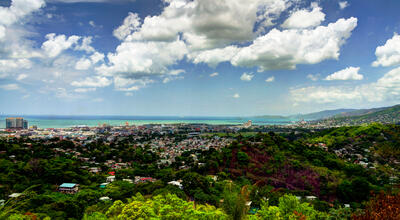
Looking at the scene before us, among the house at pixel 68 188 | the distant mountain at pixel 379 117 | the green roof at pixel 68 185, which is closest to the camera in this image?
the house at pixel 68 188

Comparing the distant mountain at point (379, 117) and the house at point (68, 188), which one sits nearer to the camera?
the house at point (68, 188)

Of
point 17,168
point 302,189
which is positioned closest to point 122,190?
point 17,168

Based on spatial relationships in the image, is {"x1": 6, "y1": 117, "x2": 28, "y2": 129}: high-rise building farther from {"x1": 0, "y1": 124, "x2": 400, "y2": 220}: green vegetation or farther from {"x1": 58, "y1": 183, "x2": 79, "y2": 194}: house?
{"x1": 58, "y1": 183, "x2": 79, "y2": 194}: house

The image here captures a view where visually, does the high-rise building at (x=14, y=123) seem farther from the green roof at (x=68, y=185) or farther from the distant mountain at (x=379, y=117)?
the distant mountain at (x=379, y=117)

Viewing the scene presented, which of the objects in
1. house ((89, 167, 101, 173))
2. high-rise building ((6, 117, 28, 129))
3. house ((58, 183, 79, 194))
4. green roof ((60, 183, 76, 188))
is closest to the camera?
house ((58, 183, 79, 194))

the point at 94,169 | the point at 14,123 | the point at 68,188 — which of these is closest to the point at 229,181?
the point at 68,188

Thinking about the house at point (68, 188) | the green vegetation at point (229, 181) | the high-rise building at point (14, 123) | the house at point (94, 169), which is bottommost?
the house at point (94, 169)

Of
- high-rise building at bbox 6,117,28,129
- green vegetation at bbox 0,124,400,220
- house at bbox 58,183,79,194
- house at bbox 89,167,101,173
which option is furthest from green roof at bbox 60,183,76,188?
high-rise building at bbox 6,117,28,129

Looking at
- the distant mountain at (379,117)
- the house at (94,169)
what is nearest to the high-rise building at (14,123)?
the house at (94,169)
